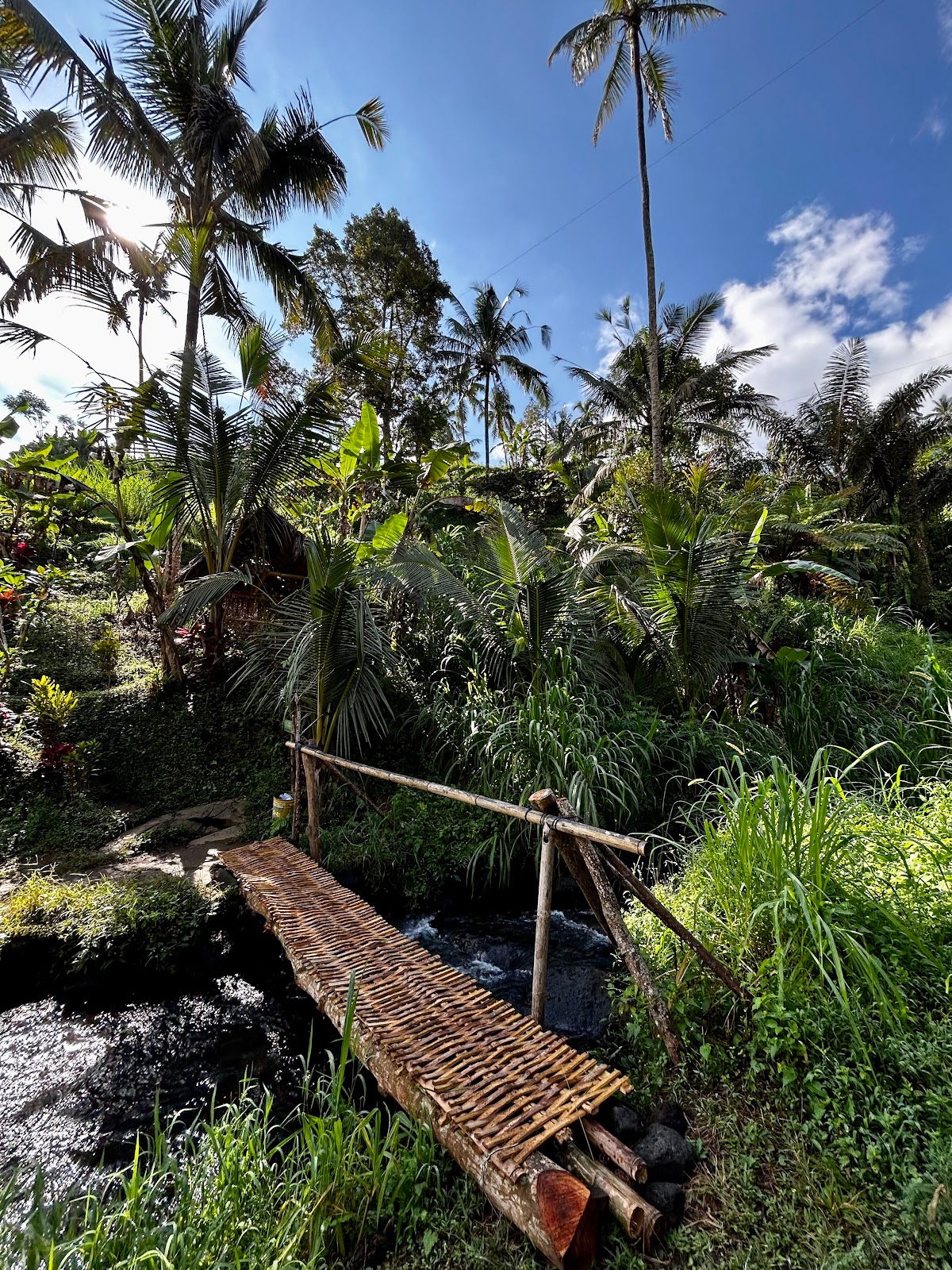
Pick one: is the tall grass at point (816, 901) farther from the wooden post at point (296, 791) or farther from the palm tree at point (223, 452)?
the palm tree at point (223, 452)

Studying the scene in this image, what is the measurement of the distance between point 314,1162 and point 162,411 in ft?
19.8

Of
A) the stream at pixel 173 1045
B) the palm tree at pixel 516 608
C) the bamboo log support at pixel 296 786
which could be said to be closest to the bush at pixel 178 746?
the bamboo log support at pixel 296 786

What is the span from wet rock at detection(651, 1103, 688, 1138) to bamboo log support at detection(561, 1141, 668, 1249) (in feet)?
1.00

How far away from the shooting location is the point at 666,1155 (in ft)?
5.93

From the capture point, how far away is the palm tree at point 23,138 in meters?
6.47

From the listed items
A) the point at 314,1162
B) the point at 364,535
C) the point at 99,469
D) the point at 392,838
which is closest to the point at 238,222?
the point at 99,469

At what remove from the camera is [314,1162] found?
5.65 feet

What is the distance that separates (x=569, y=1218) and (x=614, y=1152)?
30 centimetres

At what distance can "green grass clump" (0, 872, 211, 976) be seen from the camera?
3.43 meters

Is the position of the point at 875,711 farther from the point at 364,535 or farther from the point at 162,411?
the point at 162,411

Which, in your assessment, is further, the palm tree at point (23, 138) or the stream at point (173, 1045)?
the palm tree at point (23, 138)

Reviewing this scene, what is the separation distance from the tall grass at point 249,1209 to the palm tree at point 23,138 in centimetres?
1010

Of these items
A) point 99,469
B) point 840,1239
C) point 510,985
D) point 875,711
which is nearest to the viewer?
point 840,1239

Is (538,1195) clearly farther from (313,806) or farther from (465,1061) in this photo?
(313,806)
